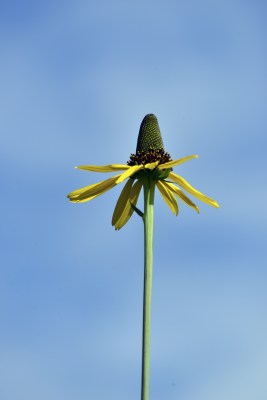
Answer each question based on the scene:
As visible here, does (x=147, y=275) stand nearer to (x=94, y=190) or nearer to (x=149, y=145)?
(x=94, y=190)

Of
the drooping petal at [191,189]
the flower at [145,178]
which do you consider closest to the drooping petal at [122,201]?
the flower at [145,178]

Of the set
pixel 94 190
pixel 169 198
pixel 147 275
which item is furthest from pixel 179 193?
pixel 147 275

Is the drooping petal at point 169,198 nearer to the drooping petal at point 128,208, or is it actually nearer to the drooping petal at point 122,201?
the drooping petal at point 128,208

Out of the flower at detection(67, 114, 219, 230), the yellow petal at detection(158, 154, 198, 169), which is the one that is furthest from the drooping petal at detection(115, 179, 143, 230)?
the yellow petal at detection(158, 154, 198, 169)

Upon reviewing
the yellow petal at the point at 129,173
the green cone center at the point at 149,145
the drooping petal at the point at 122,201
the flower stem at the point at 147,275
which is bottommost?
the flower stem at the point at 147,275

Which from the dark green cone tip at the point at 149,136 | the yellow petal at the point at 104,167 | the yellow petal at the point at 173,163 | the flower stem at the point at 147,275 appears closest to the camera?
the flower stem at the point at 147,275

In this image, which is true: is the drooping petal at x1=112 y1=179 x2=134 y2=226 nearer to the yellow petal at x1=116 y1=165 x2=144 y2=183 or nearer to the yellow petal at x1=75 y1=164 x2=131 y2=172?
the yellow petal at x1=75 y1=164 x2=131 y2=172

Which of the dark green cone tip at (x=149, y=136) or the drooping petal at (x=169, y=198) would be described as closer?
the dark green cone tip at (x=149, y=136)
